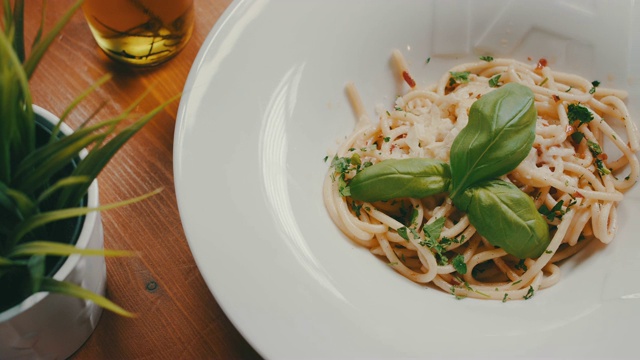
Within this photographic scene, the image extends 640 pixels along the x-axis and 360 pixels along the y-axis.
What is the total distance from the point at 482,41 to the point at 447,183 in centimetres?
56

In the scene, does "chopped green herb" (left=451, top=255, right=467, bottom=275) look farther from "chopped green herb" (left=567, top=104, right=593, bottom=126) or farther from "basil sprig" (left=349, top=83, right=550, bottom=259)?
"chopped green herb" (left=567, top=104, right=593, bottom=126)

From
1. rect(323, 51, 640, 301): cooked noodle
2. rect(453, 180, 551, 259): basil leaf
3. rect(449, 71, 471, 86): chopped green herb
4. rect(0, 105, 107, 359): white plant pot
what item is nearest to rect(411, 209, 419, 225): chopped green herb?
rect(323, 51, 640, 301): cooked noodle

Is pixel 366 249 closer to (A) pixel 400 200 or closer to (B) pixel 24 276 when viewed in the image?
(A) pixel 400 200

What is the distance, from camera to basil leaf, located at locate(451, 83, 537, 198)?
154cm

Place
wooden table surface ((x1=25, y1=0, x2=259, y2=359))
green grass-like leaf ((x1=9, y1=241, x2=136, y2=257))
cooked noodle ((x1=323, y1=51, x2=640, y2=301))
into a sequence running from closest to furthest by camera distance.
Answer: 1. green grass-like leaf ((x1=9, y1=241, x2=136, y2=257))
2. wooden table surface ((x1=25, y1=0, x2=259, y2=359))
3. cooked noodle ((x1=323, y1=51, x2=640, y2=301))

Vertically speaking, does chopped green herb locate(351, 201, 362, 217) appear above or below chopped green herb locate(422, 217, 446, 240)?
above

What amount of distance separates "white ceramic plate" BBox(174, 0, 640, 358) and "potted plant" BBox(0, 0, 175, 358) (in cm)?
24

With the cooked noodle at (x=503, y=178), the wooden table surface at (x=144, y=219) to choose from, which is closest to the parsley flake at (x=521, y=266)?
the cooked noodle at (x=503, y=178)

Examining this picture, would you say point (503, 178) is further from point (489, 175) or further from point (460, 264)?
point (460, 264)

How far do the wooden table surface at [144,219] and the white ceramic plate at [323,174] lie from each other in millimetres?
275

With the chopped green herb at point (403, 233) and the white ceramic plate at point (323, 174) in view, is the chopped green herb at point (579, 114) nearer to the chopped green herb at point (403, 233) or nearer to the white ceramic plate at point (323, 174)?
the white ceramic plate at point (323, 174)

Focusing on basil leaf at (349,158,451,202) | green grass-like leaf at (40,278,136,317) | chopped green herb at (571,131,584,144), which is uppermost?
green grass-like leaf at (40,278,136,317)

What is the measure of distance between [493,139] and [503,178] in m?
0.15

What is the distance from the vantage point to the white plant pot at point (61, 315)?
48.1 inches
